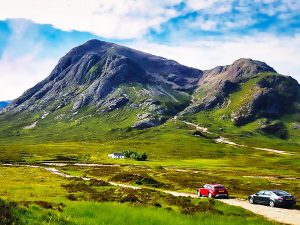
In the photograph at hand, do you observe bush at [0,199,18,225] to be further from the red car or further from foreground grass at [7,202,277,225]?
the red car

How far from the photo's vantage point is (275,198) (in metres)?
49.8

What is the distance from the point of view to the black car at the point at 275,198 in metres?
49.3

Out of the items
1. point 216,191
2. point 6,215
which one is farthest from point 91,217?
point 216,191

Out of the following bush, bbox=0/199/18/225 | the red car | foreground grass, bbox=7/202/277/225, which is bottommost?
the red car

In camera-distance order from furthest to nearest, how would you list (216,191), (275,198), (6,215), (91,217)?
(216,191), (275,198), (91,217), (6,215)

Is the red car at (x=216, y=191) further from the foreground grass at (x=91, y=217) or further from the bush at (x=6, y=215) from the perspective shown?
the bush at (x=6, y=215)

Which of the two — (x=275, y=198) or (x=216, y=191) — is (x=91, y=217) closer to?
(x=275, y=198)

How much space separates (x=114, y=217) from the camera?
24312 mm

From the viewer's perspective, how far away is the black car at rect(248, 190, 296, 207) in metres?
49.3

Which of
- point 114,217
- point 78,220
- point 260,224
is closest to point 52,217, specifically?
point 78,220

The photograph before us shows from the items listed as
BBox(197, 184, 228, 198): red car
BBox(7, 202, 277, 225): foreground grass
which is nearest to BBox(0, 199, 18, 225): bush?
BBox(7, 202, 277, 225): foreground grass

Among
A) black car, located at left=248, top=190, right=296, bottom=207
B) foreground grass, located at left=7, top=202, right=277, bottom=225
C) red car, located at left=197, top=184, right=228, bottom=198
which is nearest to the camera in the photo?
foreground grass, located at left=7, top=202, right=277, bottom=225

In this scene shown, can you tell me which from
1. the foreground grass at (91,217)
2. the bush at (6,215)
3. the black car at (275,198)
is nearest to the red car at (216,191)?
the black car at (275,198)

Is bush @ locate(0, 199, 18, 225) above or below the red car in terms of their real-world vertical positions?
above
